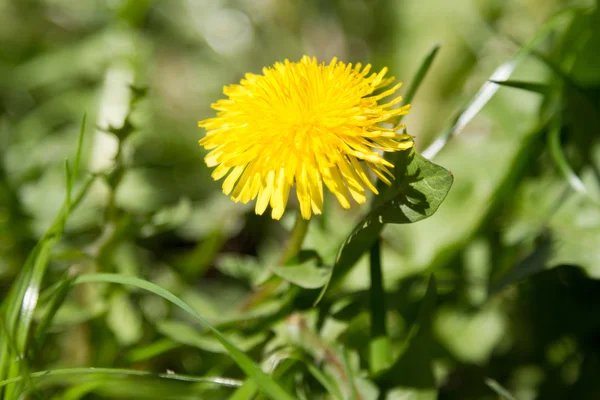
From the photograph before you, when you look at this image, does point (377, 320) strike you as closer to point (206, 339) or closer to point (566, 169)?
point (206, 339)

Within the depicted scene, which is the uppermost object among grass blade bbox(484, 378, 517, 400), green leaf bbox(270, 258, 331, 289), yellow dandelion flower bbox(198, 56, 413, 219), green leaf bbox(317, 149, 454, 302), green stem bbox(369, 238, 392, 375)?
yellow dandelion flower bbox(198, 56, 413, 219)

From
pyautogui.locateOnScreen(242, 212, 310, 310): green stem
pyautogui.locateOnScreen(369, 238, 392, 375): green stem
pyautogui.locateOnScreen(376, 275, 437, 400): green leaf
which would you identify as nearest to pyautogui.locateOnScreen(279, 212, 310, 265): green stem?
pyautogui.locateOnScreen(242, 212, 310, 310): green stem

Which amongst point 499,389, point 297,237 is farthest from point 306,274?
point 499,389

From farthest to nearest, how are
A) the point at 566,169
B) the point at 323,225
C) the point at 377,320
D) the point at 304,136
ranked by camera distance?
the point at 323,225, the point at 566,169, the point at 377,320, the point at 304,136

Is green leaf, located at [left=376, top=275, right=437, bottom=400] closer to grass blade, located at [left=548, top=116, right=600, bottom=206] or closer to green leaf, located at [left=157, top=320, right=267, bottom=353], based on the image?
green leaf, located at [left=157, top=320, right=267, bottom=353]

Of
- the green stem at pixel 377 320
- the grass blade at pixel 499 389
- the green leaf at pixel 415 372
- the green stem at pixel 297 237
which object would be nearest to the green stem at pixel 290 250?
the green stem at pixel 297 237

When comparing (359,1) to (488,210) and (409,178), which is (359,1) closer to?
(488,210)

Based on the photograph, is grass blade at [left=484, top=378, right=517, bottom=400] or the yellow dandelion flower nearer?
the yellow dandelion flower
